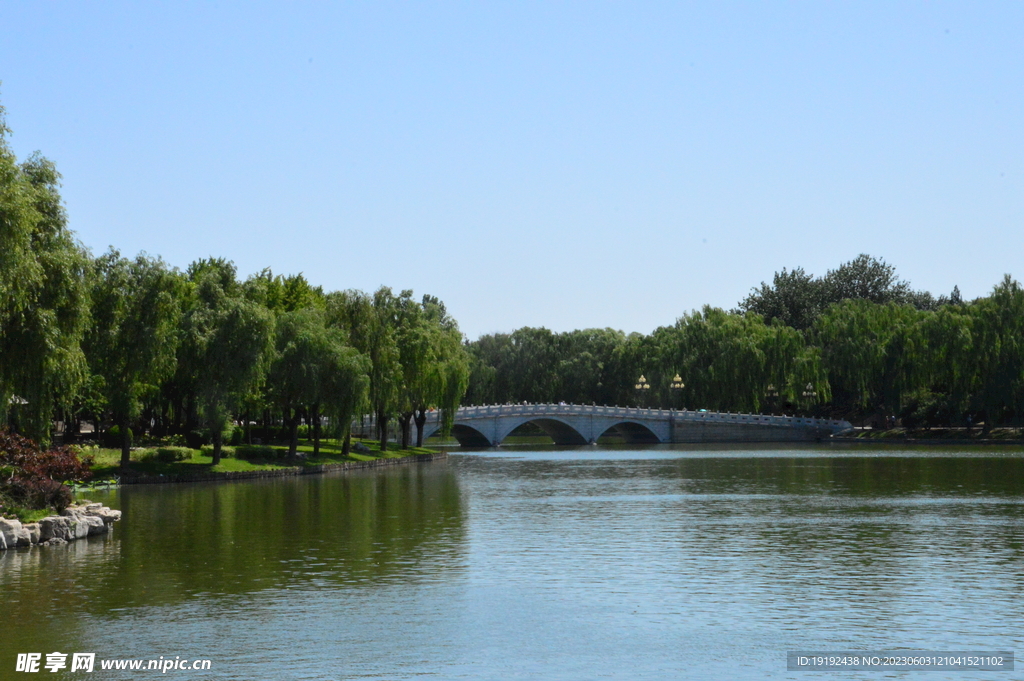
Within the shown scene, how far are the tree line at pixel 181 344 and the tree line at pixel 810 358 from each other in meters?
35.8

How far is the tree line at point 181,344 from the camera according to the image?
28734 millimetres

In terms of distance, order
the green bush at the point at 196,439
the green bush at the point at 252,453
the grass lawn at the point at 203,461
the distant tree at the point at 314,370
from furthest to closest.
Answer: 1. the green bush at the point at 196,439
2. the green bush at the point at 252,453
3. the distant tree at the point at 314,370
4. the grass lawn at the point at 203,461

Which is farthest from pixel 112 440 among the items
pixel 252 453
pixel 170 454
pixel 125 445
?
pixel 125 445

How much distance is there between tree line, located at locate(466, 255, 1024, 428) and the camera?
276 ft

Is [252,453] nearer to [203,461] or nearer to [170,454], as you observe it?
[203,461]

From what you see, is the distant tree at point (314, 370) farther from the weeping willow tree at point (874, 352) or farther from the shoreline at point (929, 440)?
the weeping willow tree at point (874, 352)

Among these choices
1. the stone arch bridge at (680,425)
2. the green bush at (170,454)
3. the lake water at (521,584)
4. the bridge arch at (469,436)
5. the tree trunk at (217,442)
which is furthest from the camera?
the stone arch bridge at (680,425)

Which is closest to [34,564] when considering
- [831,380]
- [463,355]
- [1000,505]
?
[1000,505]

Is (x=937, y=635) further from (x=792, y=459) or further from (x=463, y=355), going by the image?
(x=463, y=355)

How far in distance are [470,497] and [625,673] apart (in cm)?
2528

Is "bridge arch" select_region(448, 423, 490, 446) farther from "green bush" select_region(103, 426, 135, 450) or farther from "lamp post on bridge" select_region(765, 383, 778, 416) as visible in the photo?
"green bush" select_region(103, 426, 135, 450)

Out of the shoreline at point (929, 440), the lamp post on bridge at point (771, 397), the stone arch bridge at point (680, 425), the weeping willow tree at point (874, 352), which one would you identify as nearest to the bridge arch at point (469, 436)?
the stone arch bridge at point (680, 425)

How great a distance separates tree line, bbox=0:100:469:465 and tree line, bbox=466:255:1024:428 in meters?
35.8

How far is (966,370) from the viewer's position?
275 feet
